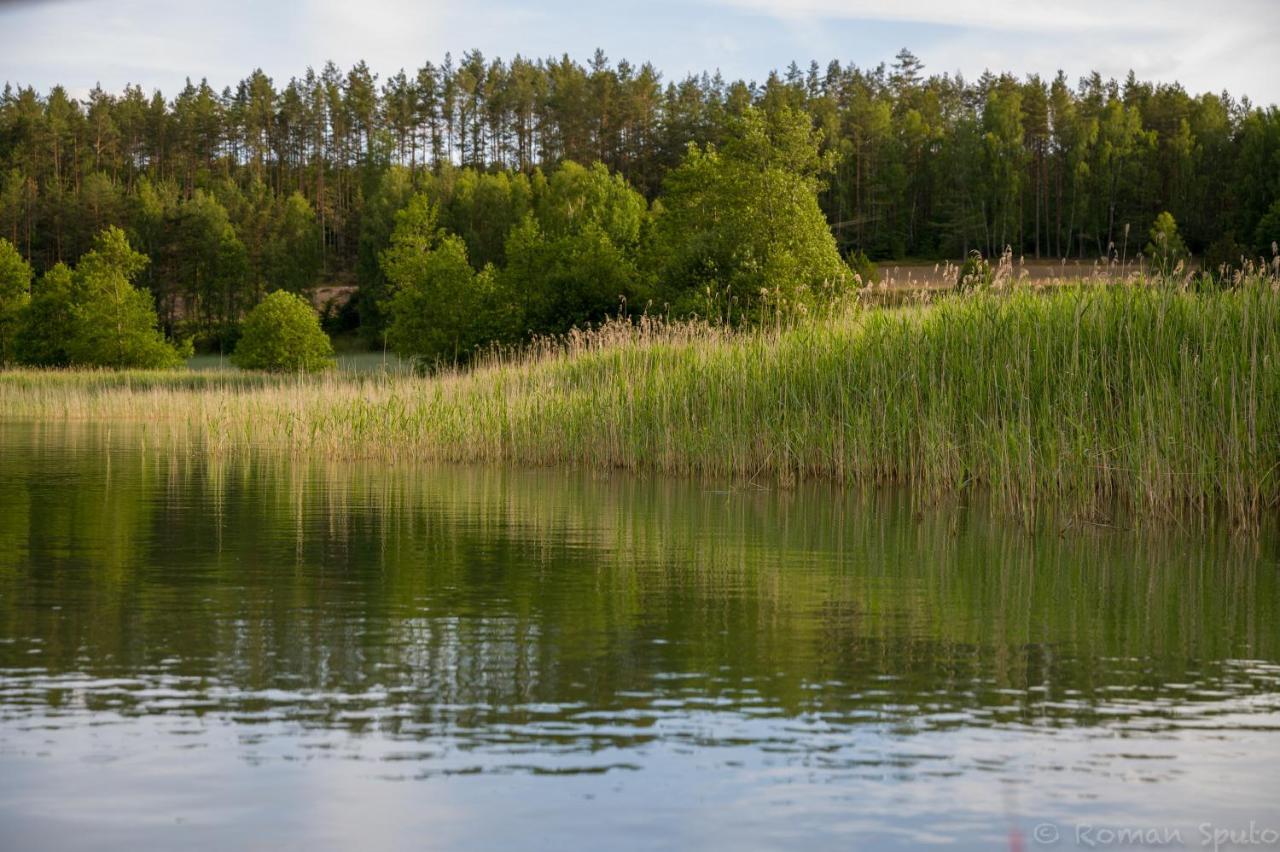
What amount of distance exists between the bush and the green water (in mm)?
51313

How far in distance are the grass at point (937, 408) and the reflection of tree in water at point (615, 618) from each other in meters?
0.82

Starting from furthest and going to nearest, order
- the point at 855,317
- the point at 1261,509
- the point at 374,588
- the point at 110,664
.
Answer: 1. the point at 855,317
2. the point at 1261,509
3. the point at 374,588
4. the point at 110,664

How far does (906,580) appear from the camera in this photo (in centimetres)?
786

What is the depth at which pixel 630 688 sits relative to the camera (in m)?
5.00

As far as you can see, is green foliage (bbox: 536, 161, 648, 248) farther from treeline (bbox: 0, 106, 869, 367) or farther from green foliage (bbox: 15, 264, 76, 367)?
green foliage (bbox: 15, 264, 76, 367)

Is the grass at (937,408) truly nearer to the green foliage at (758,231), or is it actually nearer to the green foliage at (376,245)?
the green foliage at (758,231)

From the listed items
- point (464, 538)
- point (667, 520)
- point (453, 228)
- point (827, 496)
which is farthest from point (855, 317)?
point (453, 228)

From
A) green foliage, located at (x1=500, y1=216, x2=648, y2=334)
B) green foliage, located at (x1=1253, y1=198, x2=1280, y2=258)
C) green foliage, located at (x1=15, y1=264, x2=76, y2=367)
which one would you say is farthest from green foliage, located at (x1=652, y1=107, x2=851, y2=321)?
green foliage, located at (x1=1253, y1=198, x2=1280, y2=258)

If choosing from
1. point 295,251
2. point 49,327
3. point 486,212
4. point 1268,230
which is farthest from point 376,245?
point 1268,230

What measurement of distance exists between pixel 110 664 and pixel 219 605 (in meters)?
1.33

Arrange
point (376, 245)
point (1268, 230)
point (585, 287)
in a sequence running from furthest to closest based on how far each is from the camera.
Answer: point (376, 245)
point (1268, 230)
point (585, 287)

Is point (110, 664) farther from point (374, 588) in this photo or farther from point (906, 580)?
point (906, 580)

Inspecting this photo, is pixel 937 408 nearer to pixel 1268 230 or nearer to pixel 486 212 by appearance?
pixel 1268 230

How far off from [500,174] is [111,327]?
36.0 meters
